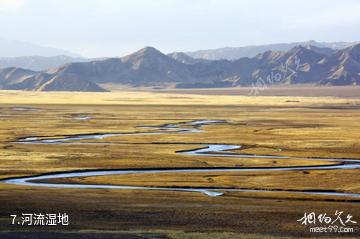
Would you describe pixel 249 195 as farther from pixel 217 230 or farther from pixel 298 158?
pixel 298 158

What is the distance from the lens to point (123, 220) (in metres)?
37.1

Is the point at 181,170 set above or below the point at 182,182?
below

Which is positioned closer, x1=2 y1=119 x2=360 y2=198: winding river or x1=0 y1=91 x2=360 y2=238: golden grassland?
x1=0 y1=91 x2=360 y2=238: golden grassland

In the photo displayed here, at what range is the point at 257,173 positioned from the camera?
57.8 meters

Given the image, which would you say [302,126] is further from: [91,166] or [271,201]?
[271,201]

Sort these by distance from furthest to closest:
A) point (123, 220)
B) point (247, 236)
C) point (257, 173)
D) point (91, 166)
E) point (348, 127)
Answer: point (348, 127), point (91, 166), point (257, 173), point (123, 220), point (247, 236)

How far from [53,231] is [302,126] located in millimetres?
84387

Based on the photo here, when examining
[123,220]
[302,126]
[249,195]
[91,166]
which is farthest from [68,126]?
[123,220]

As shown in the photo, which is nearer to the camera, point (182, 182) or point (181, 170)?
point (182, 182)

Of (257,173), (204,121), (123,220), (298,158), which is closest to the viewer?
(123,220)

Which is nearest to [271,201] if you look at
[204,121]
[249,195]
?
[249,195]

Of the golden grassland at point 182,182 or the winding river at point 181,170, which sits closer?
the golden grassland at point 182,182

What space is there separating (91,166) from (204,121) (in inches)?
2598

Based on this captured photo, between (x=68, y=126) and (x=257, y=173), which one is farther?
(x=68, y=126)
